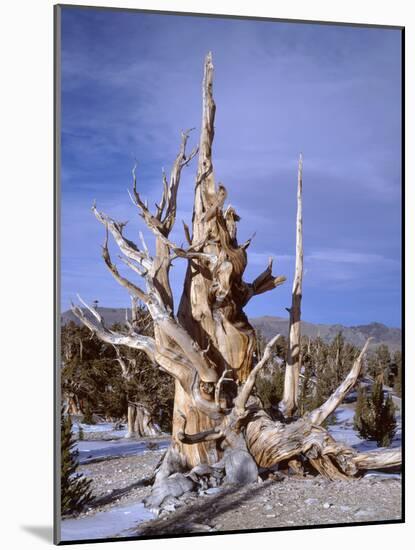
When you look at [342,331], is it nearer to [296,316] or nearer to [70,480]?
[296,316]

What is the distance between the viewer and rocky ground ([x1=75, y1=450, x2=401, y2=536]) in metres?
6.71

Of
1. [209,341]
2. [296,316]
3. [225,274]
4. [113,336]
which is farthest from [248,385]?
[113,336]

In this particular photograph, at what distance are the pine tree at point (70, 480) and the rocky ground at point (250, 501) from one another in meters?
0.06

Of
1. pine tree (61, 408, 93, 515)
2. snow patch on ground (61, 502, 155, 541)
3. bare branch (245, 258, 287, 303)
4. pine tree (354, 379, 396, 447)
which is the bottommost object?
snow patch on ground (61, 502, 155, 541)

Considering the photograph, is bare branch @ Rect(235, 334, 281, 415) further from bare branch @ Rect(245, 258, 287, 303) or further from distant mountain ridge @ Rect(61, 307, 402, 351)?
bare branch @ Rect(245, 258, 287, 303)

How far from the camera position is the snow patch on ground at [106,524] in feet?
21.5

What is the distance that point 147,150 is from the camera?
6.83 m

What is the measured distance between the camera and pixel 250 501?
271 inches

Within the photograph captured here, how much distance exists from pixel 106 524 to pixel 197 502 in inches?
22.4

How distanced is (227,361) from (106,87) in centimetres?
187

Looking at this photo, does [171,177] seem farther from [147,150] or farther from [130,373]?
[130,373]

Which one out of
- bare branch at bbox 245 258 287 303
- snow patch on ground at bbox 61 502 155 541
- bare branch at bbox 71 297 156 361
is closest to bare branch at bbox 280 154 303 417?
bare branch at bbox 245 258 287 303

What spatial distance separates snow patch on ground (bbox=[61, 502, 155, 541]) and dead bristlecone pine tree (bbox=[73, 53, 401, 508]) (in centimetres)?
13

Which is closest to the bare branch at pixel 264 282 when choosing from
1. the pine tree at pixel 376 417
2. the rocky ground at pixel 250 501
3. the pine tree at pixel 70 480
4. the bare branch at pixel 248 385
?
the bare branch at pixel 248 385
